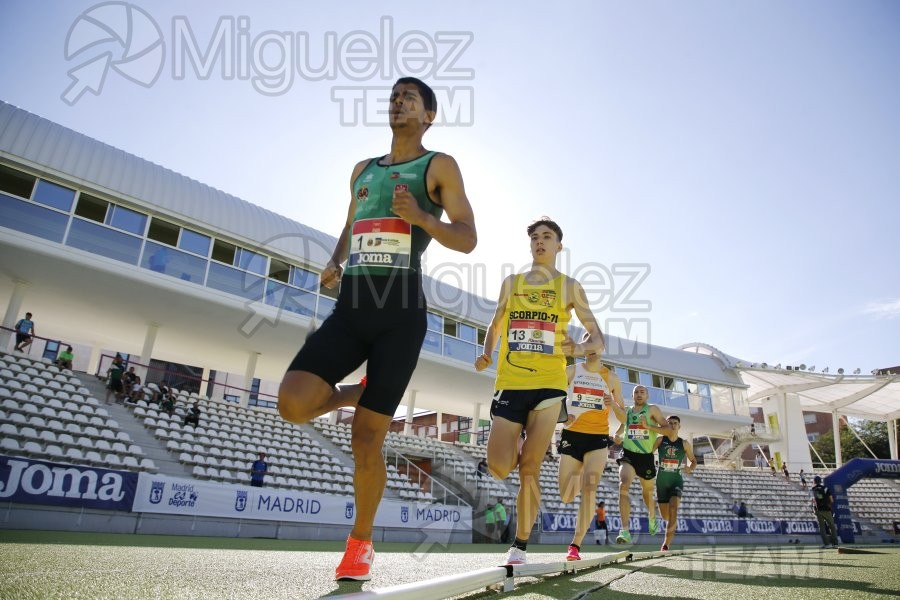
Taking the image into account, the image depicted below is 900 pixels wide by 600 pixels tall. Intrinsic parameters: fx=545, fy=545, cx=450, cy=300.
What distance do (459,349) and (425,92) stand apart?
20.5 meters

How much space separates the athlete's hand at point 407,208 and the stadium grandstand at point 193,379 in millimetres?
8805

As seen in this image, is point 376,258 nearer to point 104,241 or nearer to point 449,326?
point 104,241

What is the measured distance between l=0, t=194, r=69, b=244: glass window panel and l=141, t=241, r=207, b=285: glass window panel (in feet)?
6.99

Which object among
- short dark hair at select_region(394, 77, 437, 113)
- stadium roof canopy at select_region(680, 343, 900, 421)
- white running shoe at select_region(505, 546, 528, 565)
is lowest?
white running shoe at select_region(505, 546, 528, 565)

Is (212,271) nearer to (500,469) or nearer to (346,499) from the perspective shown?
(346,499)

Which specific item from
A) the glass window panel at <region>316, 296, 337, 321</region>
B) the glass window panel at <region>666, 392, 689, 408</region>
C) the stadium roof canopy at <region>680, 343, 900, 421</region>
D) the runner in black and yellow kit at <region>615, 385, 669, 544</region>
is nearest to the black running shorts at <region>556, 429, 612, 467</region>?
the runner in black and yellow kit at <region>615, 385, 669, 544</region>

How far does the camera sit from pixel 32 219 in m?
14.4

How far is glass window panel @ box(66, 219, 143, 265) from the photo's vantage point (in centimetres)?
1498

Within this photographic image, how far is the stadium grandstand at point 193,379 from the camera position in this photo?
1012 centimetres

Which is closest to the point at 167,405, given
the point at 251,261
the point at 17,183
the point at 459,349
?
the point at 251,261

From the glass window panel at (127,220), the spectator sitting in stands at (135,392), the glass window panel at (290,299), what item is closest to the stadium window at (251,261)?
the glass window panel at (290,299)

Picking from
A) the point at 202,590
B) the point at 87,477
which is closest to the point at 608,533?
the point at 87,477

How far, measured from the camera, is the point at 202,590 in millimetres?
2047

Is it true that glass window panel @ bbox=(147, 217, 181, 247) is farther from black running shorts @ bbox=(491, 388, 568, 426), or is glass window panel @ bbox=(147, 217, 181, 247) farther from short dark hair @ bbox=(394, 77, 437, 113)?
short dark hair @ bbox=(394, 77, 437, 113)
